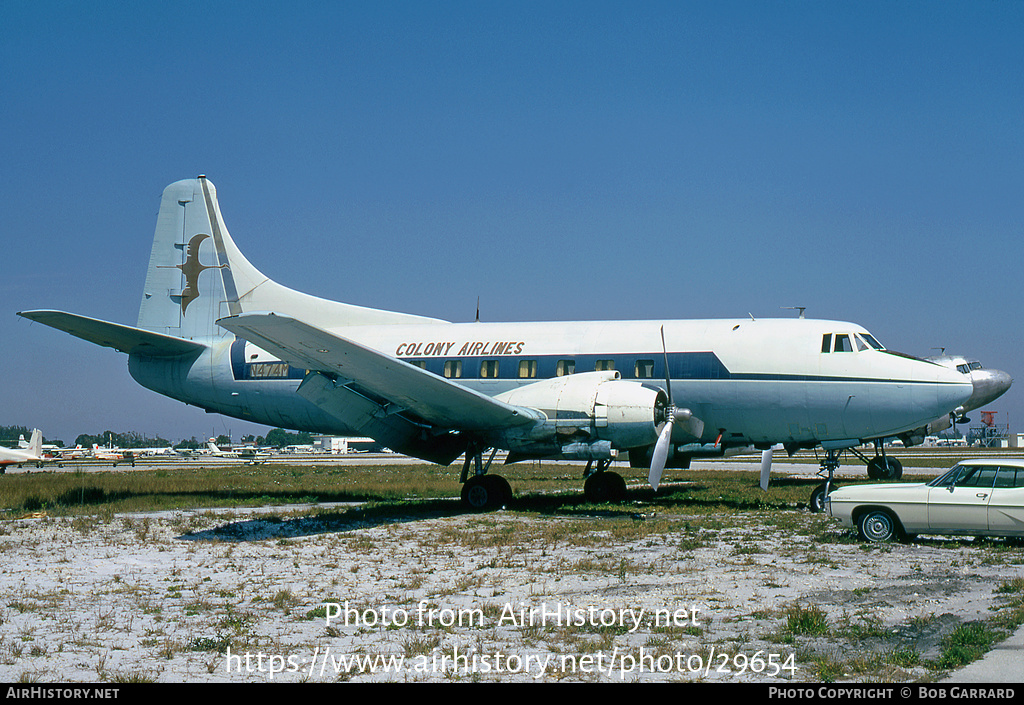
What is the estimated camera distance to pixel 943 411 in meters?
18.2

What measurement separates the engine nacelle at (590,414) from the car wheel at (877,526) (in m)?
4.55

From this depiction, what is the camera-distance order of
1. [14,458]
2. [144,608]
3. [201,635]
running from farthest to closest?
1. [14,458]
2. [144,608]
3. [201,635]

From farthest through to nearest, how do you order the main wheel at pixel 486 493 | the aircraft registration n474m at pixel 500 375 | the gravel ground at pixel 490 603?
the main wheel at pixel 486 493 → the aircraft registration n474m at pixel 500 375 → the gravel ground at pixel 490 603

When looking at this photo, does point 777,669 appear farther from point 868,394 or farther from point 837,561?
point 868,394

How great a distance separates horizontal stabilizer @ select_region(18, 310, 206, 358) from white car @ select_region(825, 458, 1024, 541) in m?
16.1

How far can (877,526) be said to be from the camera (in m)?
13.5

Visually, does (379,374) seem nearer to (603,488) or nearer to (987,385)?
(603,488)

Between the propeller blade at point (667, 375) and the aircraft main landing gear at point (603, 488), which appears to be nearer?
the propeller blade at point (667, 375)

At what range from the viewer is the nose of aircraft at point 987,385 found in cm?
3353

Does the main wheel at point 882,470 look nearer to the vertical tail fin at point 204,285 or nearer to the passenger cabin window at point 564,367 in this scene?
the passenger cabin window at point 564,367

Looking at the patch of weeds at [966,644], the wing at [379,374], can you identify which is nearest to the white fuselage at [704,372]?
the wing at [379,374]

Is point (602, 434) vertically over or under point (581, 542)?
over
